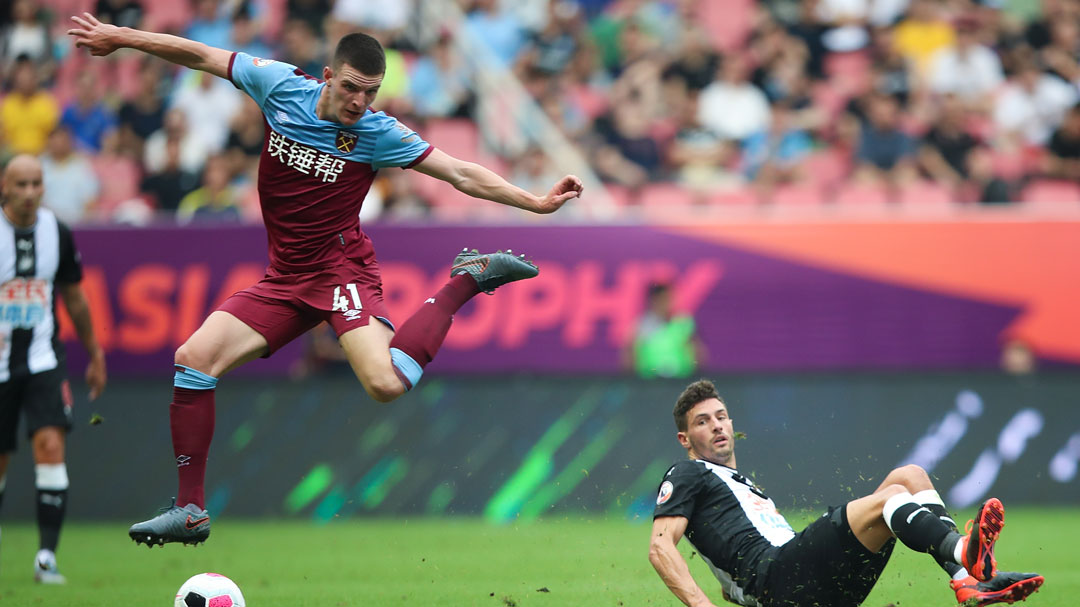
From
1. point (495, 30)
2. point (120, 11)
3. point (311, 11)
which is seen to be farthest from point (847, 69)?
point (120, 11)

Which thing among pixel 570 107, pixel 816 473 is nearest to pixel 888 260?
pixel 570 107

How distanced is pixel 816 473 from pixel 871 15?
9.56 metres

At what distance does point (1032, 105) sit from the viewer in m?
14.5

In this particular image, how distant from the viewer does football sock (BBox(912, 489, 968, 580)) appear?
5395 millimetres

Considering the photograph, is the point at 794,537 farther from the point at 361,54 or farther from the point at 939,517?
the point at 361,54

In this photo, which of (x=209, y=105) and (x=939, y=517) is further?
(x=209, y=105)

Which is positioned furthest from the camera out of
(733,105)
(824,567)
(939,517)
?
(733,105)

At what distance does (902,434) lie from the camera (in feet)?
37.9

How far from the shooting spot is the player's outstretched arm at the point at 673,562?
18.1ft

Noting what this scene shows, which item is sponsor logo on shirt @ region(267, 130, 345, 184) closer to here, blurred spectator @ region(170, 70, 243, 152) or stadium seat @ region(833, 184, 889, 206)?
stadium seat @ region(833, 184, 889, 206)

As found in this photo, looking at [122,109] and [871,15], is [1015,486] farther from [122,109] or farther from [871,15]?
[122,109]

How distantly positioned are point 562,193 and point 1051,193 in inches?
343

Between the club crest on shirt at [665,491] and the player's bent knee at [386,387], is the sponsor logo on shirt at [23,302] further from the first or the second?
the club crest on shirt at [665,491]

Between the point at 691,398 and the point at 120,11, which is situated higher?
the point at 691,398
